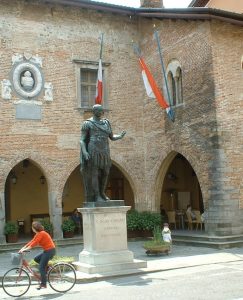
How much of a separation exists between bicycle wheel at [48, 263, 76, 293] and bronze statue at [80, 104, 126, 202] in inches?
84.9

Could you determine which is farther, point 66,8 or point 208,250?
point 66,8

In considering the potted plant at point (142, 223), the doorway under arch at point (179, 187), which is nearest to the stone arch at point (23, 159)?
the potted plant at point (142, 223)

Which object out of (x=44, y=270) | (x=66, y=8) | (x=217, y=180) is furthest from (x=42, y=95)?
(x=44, y=270)

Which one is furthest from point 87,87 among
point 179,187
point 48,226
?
point 179,187

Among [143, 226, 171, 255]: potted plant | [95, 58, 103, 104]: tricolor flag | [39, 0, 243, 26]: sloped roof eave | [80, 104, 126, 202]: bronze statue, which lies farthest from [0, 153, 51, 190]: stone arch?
[80, 104, 126, 202]: bronze statue

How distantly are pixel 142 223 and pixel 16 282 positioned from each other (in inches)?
371

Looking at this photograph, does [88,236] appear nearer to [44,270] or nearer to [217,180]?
[44,270]

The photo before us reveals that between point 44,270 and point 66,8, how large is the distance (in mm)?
11601

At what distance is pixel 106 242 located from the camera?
1093 centimetres

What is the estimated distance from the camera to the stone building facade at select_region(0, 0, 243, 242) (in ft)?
52.6

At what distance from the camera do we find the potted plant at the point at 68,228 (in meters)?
17.4

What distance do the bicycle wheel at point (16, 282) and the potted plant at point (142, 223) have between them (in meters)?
9.02

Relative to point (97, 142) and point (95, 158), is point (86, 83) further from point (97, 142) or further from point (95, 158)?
point (95, 158)

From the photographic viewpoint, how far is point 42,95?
17.5 meters
